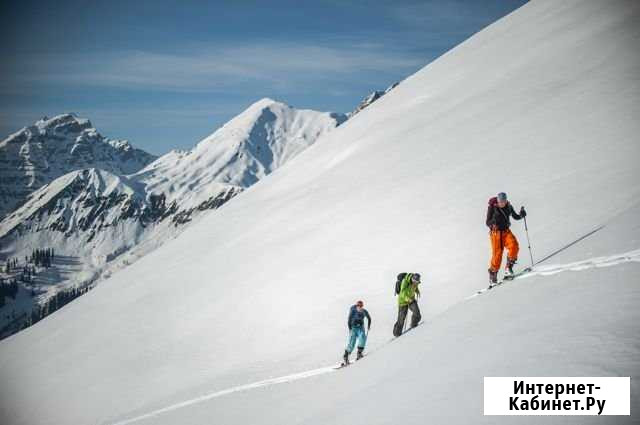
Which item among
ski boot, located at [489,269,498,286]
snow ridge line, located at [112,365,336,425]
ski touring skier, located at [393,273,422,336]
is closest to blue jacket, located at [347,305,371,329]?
ski touring skier, located at [393,273,422,336]

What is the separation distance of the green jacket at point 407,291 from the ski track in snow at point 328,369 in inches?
46.8

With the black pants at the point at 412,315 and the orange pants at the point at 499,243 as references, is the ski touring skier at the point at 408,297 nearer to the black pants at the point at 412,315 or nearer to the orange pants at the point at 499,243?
the black pants at the point at 412,315

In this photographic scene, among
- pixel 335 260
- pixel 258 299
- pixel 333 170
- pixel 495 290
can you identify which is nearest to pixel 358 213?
pixel 335 260

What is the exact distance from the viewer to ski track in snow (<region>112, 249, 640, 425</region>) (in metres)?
9.70

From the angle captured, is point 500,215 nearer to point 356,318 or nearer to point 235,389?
point 356,318

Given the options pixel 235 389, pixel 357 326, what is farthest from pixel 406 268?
pixel 235 389

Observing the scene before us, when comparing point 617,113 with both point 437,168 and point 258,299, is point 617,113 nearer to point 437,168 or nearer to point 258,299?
point 437,168

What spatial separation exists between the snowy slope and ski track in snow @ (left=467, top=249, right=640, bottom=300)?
19 cm

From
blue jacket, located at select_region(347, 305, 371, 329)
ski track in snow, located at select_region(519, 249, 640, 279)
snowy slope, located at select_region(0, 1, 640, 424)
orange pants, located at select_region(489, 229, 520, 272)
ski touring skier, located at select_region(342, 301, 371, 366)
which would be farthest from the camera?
blue jacket, located at select_region(347, 305, 371, 329)

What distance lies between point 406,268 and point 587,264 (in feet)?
31.9

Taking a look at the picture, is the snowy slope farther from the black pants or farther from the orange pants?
the orange pants

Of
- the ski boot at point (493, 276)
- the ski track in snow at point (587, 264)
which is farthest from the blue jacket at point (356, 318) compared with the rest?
the ski track in snow at point (587, 264)

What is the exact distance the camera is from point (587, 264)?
34.2 ft

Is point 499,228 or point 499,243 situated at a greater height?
point 499,228
